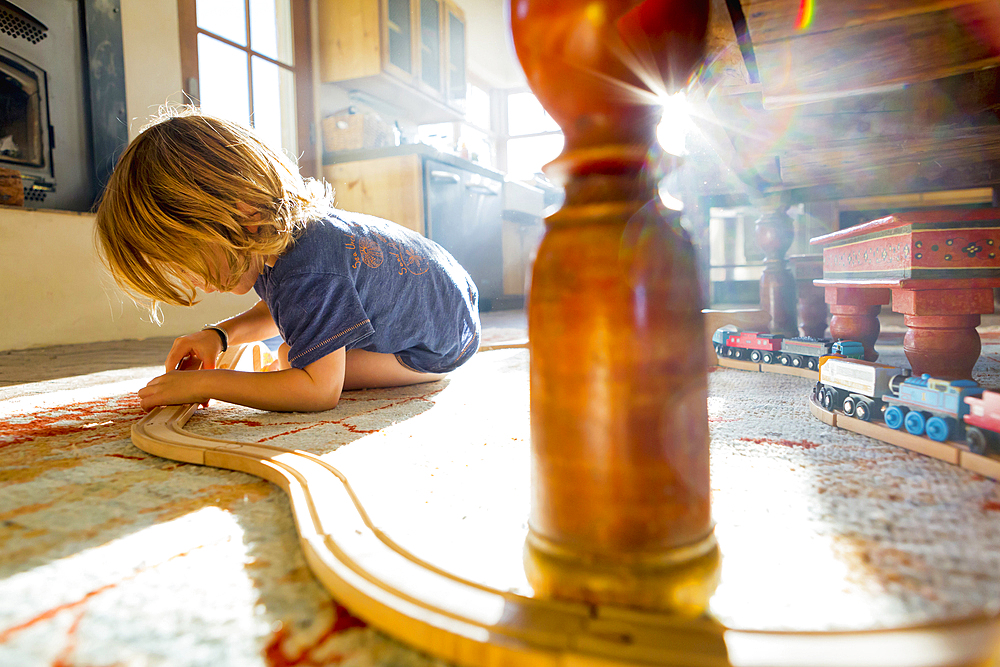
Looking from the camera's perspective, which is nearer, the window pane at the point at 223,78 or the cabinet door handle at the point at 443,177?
the window pane at the point at 223,78

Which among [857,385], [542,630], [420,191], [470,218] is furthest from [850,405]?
[470,218]

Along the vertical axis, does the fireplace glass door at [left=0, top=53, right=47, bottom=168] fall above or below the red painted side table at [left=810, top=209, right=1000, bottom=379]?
above

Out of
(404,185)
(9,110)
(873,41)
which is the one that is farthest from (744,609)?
(404,185)

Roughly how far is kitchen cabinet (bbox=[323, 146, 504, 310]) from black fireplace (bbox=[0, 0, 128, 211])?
109cm

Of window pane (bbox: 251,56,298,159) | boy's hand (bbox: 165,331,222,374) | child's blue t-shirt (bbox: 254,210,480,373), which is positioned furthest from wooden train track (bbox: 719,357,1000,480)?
window pane (bbox: 251,56,298,159)

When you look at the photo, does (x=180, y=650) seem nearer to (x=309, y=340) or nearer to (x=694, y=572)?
(x=694, y=572)

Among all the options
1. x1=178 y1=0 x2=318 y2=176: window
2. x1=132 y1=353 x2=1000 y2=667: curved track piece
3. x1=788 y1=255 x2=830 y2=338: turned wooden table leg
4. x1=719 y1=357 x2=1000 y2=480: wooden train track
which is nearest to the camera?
x1=132 y1=353 x2=1000 y2=667: curved track piece

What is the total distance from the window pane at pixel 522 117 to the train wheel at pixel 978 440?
5.46 m

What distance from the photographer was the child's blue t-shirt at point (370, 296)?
34.9 inches

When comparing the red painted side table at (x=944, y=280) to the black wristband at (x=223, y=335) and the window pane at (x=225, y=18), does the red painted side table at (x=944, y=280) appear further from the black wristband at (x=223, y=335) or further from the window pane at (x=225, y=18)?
the window pane at (x=225, y=18)

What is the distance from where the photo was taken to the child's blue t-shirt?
0.89 meters

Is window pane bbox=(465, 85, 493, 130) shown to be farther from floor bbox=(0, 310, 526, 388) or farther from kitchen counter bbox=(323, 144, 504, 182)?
floor bbox=(0, 310, 526, 388)

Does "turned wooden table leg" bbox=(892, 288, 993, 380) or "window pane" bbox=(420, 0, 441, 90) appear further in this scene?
"window pane" bbox=(420, 0, 441, 90)

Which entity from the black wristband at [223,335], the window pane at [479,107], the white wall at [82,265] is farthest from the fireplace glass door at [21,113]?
the window pane at [479,107]
